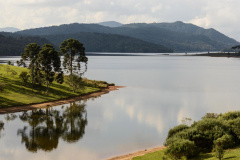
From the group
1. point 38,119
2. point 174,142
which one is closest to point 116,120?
point 38,119

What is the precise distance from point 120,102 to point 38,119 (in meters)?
27.3

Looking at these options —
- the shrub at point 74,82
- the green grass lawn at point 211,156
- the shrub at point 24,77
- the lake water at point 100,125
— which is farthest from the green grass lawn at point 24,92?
the green grass lawn at point 211,156

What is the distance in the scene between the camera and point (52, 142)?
4578 cm

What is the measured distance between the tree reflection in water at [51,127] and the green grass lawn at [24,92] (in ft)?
22.6

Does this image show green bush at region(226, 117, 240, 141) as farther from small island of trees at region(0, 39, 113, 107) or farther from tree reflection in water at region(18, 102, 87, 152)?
small island of trees at region(0, 39, 113, 107)

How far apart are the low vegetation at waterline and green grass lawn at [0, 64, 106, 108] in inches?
1865

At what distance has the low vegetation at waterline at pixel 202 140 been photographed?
32.4 metres

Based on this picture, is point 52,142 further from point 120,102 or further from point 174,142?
point 120,102

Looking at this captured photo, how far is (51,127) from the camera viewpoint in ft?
183

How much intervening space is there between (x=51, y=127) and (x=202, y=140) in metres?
30.9

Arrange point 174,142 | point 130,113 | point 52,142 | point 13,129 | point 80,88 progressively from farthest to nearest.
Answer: point 80,88, point 130,113, point 13,129, point 52,142, point 174,142

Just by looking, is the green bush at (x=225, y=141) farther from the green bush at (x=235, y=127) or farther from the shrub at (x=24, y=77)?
the shrub at (x=24, y=77)

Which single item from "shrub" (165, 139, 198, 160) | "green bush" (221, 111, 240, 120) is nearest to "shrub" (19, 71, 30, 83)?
"green bush" (221, 111, 240, 120)

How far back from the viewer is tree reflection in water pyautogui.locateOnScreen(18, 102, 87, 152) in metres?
45.7
